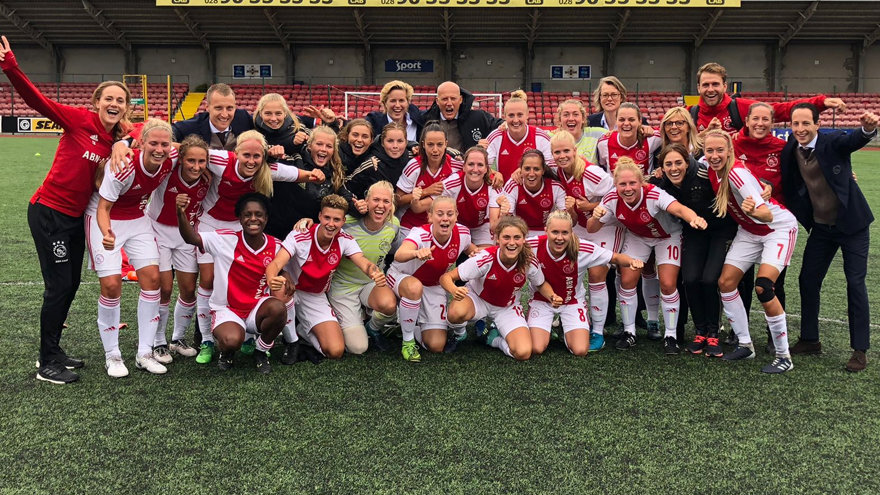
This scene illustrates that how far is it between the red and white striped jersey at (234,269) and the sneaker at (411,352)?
1.04 meters

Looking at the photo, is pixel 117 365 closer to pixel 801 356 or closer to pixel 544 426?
pixel 544 426

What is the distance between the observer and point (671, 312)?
4809 mm

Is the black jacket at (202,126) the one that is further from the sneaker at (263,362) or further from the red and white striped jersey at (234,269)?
the sneaker at (263,362)

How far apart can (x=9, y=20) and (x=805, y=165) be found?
1266 inches

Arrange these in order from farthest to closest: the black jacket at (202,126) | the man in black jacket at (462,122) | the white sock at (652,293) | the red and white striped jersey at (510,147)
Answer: the man in black jacket at (462,122) < the red and white striped jersey at (510,147) < the white sock at (652,293) < the black jacket at (202,126)

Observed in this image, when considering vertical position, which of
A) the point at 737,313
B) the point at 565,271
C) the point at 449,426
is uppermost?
the point at 565,271

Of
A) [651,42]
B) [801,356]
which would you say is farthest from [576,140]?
[651,42]

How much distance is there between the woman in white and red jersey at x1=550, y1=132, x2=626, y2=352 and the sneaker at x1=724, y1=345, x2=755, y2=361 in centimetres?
84

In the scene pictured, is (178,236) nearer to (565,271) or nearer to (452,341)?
(452,341)

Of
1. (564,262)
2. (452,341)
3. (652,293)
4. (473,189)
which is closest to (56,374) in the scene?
(452,341)

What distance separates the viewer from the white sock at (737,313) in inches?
179

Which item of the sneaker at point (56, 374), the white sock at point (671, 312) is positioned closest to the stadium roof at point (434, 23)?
the white sock at point (671, 312)

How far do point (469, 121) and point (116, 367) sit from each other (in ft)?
11.2

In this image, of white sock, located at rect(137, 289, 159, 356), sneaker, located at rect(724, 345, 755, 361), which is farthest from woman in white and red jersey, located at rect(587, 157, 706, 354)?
white sock, located at rect(137, 289, 159, 356)
